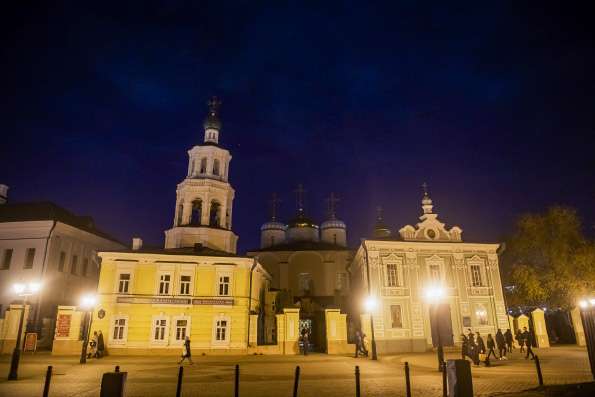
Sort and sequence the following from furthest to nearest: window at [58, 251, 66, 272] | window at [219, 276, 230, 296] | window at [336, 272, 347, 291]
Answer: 1. window at [336, 272, 347, 291]
2. window at [58, 251, 66, 272]
3. window at [219, 276, 230, 296]

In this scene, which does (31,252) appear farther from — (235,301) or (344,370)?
(344,370)

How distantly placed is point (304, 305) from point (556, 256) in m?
23.8

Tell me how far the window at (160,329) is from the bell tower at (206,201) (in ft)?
26.3

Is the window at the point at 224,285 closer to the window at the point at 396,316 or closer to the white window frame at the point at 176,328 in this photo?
the white window frame at the point at 176,328

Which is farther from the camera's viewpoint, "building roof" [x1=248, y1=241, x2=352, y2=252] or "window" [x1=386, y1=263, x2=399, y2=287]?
"building roof" [x1=248, y1=241, x2=352, y2=252]

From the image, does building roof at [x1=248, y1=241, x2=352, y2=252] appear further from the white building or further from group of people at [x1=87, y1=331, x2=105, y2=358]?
group of people at [x1=87, y1=331, x2=105, y2=358]

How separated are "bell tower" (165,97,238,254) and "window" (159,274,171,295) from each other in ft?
18.8

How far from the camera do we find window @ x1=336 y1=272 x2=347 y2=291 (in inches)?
1874

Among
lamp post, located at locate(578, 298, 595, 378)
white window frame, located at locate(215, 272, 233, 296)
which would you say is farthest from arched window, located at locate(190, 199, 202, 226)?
lamp post, located at locate(578, 298, 595, 378)

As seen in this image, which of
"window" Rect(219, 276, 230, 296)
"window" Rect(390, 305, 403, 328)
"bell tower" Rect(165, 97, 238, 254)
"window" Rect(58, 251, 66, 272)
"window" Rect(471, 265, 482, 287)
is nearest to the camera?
"window" Rect(390, 305, 403, 328)

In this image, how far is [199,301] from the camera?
27062 mm

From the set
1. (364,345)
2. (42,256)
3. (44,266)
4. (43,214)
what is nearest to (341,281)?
(364,345)

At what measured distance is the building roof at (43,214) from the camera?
32188mm

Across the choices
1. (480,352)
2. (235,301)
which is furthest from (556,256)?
(235,301)
